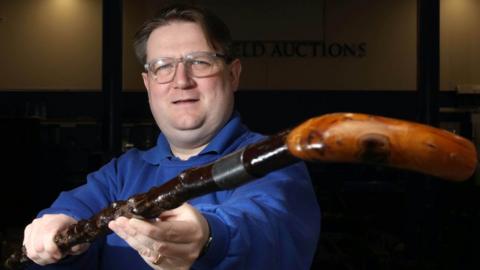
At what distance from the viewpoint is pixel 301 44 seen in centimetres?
671

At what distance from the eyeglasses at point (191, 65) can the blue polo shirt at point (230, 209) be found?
12 centimetres

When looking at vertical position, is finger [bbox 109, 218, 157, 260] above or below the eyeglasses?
below

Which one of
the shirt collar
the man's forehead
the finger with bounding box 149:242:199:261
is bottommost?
the finger with bounding box 149:242:199:261

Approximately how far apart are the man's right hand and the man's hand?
290mm

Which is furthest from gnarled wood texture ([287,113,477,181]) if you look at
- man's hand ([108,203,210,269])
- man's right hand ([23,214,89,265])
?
man's right hand ([23,214,89,265])

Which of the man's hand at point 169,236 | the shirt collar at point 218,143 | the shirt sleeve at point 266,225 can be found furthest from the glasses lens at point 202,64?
the man's hand at point 169,236

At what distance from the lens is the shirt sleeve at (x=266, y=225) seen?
0.75 m

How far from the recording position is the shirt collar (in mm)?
1168

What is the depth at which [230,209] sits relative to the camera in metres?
0.82

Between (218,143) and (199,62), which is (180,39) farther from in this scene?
(218,143)

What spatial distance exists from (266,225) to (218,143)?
1.11 feet

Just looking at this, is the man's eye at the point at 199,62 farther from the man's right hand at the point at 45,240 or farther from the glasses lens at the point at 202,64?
the man's right hand at the point at 45,240

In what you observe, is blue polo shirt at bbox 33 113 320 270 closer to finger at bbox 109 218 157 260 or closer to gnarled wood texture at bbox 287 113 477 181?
finger at bbox 109 218 157 260

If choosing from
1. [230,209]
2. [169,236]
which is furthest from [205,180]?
[230,209]
